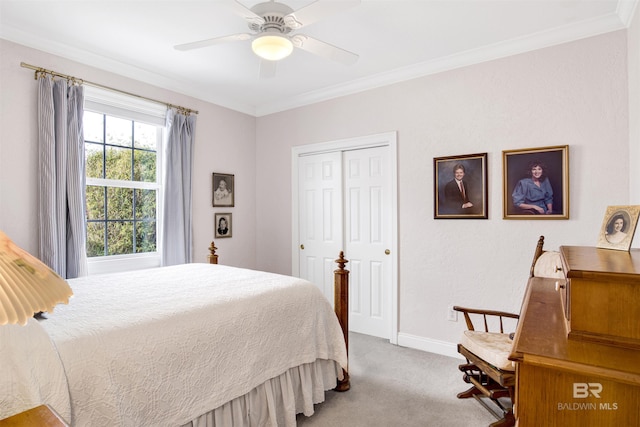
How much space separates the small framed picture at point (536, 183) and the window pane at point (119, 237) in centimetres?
357

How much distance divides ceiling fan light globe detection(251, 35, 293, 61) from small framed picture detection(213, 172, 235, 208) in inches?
90.3

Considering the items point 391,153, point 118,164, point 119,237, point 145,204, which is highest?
point 391,153

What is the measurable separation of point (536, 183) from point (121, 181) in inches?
149

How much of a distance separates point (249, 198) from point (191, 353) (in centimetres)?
313

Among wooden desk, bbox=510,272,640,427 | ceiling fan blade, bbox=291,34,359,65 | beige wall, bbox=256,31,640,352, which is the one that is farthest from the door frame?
wooden desk, bbox=510,272,640,427

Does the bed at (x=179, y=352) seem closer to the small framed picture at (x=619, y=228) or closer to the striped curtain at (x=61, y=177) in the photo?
the striped curtain at (x=61, y=177)

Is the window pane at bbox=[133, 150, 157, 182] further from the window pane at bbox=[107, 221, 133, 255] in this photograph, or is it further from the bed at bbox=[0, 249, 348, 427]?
the bed at bbox=[0, 249, 348, 427]

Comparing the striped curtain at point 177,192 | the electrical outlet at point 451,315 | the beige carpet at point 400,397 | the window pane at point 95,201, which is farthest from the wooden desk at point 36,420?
the electrical outlet at point 451,315

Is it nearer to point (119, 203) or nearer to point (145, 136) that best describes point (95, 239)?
point (119, 203)

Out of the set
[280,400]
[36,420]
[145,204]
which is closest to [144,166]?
[145,204]

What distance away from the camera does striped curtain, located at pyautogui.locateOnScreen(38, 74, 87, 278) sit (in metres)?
2.69

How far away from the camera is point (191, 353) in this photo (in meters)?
1.57

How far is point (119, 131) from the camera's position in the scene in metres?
3.37

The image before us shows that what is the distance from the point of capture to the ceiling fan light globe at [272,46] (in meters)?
1.98
